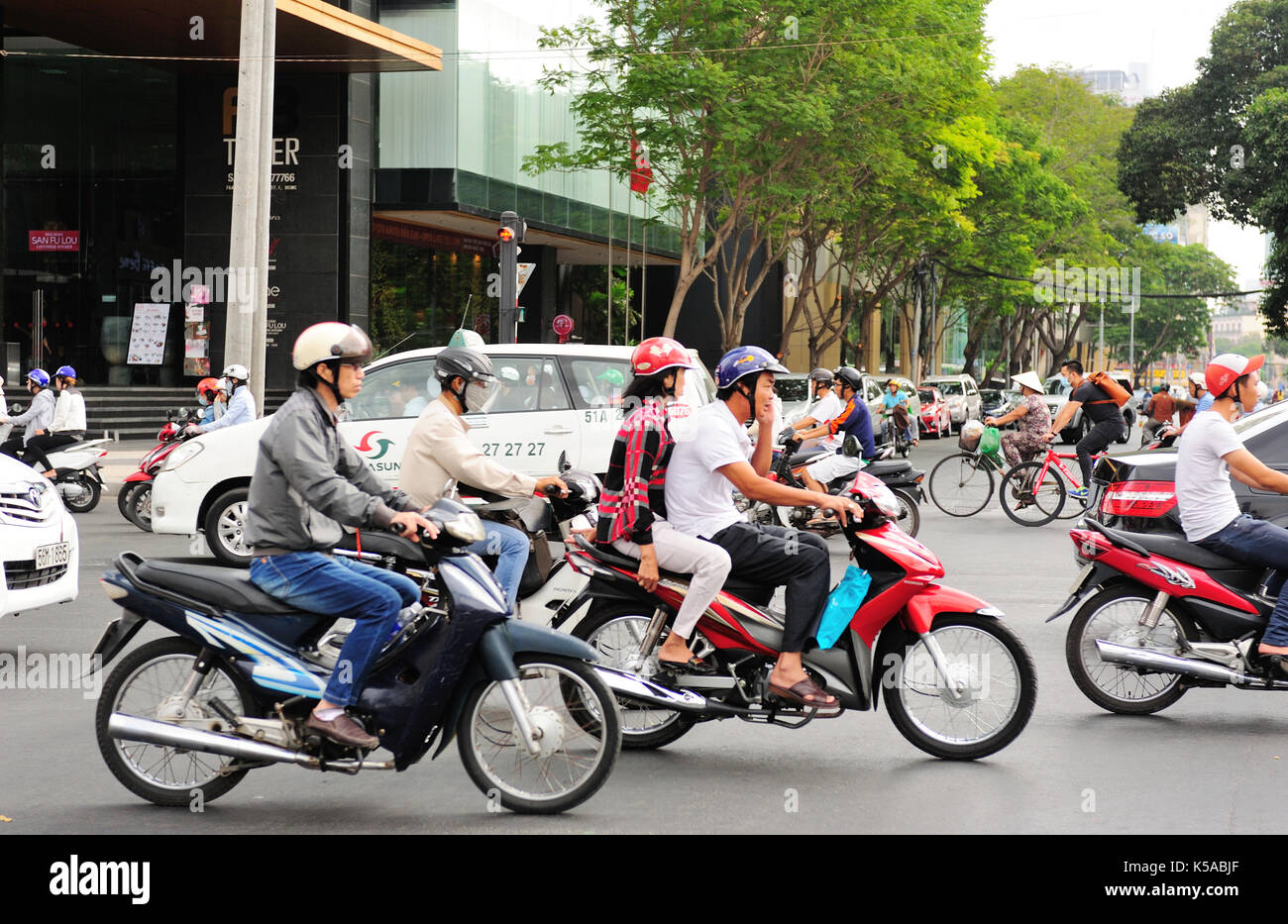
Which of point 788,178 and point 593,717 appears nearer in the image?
point 593,717

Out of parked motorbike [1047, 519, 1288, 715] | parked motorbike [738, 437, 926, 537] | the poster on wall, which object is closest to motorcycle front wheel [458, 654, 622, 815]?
parked motorbike [1047, 519, 1288, 715]

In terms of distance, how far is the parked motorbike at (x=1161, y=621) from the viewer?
6590 millimetres

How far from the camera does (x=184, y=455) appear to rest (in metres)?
11.7

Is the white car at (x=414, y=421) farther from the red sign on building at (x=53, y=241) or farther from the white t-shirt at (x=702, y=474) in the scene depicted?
the red sign on building at (x=53, y=241)

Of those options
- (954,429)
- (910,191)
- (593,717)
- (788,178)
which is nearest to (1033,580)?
(593,717)

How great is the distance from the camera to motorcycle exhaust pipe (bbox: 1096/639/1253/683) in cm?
653

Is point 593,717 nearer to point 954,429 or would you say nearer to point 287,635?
point 287,635

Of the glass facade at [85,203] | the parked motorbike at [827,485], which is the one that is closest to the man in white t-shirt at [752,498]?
the parked motorbike at [827,485]

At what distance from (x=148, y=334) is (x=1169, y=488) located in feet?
82.3

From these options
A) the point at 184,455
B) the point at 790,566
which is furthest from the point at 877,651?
the point at 184,455

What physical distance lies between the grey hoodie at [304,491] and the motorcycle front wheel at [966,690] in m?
2.15

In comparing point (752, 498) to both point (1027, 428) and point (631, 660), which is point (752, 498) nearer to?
point (631, 660)

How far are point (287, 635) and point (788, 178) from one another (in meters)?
24.0

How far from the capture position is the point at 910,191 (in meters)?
32.5
